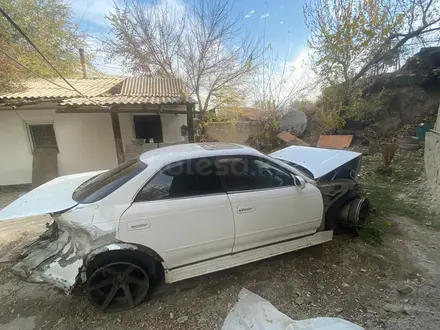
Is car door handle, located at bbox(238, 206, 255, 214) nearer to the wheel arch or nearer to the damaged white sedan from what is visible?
the damaged white sedan

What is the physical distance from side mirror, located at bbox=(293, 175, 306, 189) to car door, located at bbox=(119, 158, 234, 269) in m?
0.93

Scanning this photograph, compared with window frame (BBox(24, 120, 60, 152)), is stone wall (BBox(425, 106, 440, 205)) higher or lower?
lower

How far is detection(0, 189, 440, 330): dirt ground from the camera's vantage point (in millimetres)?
2043

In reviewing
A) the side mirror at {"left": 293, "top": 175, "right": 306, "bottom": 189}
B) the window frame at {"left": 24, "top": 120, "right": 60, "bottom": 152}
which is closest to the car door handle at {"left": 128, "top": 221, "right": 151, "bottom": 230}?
the side mirror at {"left": 293, "top": 175, "right": 306, "bottom": 189}

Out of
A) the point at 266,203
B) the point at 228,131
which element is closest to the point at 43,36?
the point at 228,131

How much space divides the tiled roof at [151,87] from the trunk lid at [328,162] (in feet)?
16.3

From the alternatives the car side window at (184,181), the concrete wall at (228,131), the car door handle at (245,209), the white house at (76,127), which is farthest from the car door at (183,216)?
the concrete wall at (228,131)

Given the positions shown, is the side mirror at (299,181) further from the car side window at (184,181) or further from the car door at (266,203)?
the car side window at (184,181)

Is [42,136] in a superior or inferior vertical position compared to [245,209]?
superior

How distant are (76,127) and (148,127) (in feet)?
6.88

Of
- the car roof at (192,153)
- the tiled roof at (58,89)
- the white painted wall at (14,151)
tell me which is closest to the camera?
the car roof at (192,153)

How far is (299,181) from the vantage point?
8.55 feet

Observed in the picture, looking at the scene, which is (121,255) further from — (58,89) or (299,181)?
(58,89)

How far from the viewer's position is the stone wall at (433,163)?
423cm
